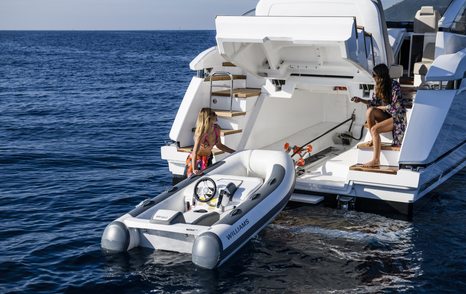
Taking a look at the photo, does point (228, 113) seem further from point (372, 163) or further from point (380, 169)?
point (380, 169)

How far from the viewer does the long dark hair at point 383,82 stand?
8438mm

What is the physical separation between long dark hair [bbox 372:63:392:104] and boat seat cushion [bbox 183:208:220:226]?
2.73 metres

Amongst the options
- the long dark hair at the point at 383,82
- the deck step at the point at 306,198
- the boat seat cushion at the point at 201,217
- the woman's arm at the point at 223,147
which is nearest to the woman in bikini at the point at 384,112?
the long dark hair at the point at 383,82

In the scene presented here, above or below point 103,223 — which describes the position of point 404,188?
above

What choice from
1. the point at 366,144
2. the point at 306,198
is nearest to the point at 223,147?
the point at 306,198

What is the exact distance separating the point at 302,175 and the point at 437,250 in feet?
7.58

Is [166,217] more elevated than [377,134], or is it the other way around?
[377,134]

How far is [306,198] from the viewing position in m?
8.49

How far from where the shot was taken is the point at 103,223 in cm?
878

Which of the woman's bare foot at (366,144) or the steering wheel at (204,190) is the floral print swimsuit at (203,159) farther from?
the woman's bare foot at (366,144)

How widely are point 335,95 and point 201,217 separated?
Result: 5.01 meters

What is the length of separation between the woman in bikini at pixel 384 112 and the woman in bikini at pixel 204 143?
1.87 m

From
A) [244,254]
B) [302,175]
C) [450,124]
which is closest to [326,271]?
[244,254]

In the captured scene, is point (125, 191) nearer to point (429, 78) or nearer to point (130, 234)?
point (130, 234)
